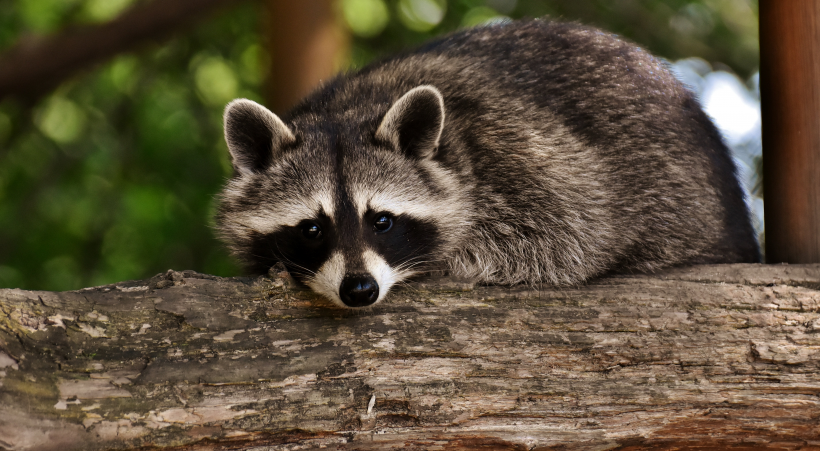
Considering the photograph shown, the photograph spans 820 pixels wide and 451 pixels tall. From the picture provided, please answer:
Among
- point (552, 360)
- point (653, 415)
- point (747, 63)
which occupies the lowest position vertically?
point (653, 415)

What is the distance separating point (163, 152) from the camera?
18.4ft

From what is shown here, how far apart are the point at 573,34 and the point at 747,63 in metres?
3.58

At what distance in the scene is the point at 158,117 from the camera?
18.7 ft

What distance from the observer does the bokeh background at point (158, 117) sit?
5.61 meters

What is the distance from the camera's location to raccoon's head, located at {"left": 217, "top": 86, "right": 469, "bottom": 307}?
96.4 inches

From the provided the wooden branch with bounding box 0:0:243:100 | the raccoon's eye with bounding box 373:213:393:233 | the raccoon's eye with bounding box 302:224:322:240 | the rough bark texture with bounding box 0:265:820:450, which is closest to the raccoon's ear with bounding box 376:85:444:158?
the raccoon's eye with bounding box 373:213:393:233

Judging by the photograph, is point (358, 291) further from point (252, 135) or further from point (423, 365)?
point (252, 135)

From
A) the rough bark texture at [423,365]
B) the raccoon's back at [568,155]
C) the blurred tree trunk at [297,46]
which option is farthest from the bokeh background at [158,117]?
the rough bark texture at [423,365]

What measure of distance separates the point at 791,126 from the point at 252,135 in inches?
84.5

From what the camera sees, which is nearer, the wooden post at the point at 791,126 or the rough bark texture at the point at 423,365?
the rough bark texture at the point at 423,365

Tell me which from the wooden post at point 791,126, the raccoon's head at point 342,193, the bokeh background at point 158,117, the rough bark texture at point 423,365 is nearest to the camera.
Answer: the rough bark texture at point 423,365

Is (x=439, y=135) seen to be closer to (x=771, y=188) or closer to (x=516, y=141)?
(x=516, y=141)

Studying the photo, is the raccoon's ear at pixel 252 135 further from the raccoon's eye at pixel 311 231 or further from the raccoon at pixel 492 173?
the raccoon's eye at pixel 311 231

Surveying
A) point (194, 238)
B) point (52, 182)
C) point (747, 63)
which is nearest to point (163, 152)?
point (194, 238)
